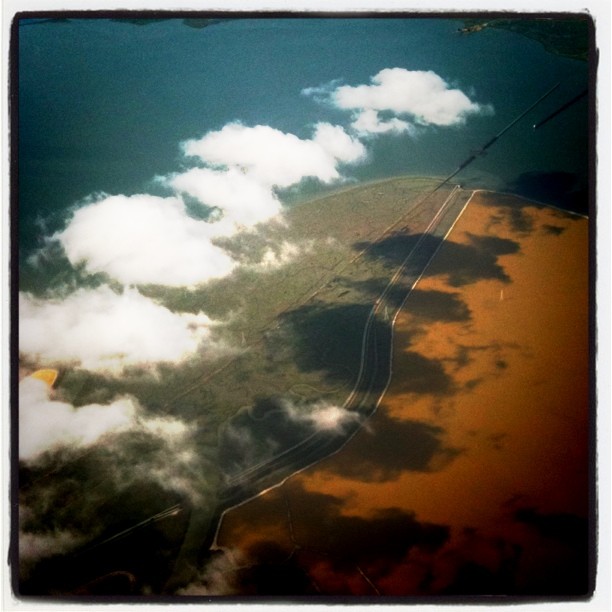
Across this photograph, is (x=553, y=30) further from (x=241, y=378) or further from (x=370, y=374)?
(x=241, y=378)

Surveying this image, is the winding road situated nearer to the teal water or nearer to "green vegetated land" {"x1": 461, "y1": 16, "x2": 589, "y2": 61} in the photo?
the teal water

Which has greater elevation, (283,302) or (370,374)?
(283,302)

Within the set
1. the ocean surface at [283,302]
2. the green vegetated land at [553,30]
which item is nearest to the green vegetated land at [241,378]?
the ocean surface at [283,302]

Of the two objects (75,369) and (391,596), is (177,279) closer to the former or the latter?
(75,369)

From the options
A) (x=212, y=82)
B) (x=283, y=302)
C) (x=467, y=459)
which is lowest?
(x=467, y=459)

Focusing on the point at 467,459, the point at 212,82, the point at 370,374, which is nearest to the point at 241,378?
the point at 370,374
